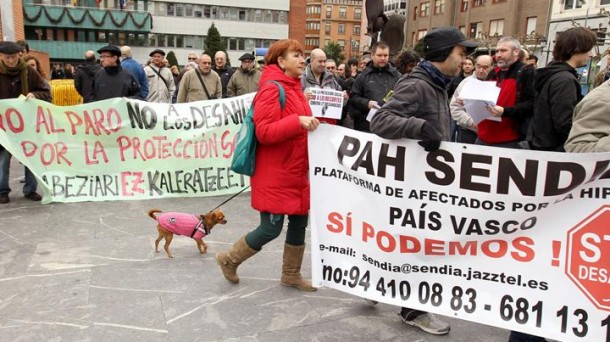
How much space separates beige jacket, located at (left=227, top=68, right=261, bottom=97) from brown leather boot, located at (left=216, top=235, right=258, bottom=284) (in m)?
4.88

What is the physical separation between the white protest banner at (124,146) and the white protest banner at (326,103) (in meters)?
1.31

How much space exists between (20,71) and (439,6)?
52182mm

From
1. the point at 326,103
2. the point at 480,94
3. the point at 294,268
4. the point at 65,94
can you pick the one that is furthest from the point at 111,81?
the point at 65,94

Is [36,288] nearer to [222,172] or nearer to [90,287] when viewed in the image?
[90,287]

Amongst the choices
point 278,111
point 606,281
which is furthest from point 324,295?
point 606,281

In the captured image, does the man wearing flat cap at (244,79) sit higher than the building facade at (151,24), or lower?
lower

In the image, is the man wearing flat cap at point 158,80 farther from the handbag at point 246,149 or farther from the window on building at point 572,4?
the window on building at point 572,4

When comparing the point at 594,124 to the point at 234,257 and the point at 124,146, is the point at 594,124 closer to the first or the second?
the point at 234,257

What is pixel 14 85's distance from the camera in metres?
6.33

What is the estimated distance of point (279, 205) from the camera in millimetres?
3646

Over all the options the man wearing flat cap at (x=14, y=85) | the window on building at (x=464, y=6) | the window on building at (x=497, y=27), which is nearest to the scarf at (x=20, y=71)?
the man wearing flat cap at (x=14, y=85)

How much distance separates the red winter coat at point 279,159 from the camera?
3.55 meters

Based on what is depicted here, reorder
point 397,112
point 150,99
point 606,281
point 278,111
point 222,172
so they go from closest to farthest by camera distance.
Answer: point 606,281, point 397,112, point 278,111, point 222,172, point 150,99

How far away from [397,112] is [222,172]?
4.21 m
